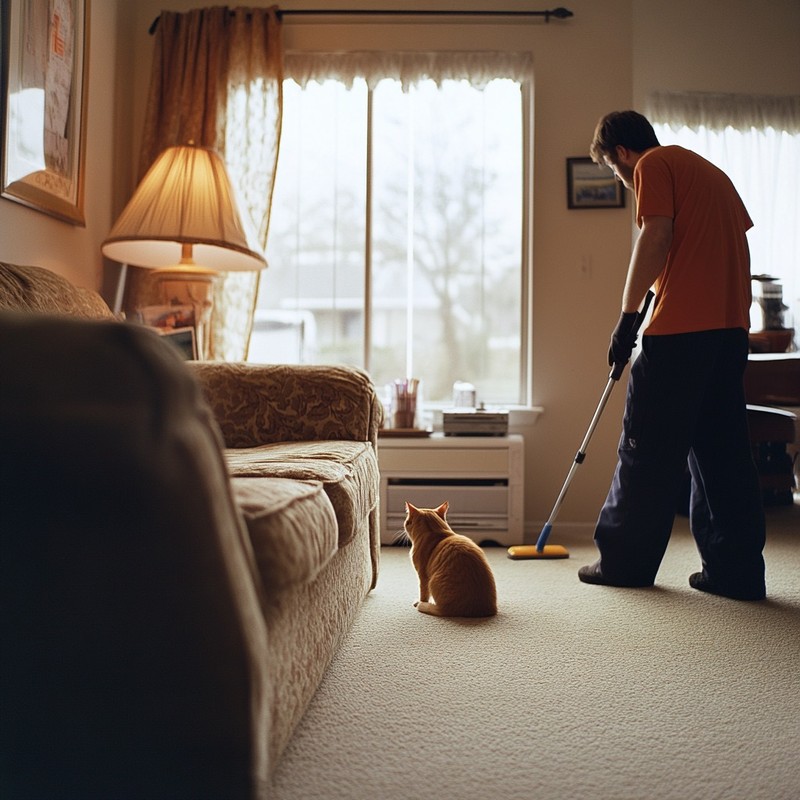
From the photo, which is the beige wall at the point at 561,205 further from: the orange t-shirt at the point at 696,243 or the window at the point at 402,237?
the orange t-shirt at the point at 696,243

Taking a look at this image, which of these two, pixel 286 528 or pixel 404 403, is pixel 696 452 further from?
pixel 286 528

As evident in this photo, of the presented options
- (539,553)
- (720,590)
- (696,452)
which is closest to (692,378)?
(696,452)

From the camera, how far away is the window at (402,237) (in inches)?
147

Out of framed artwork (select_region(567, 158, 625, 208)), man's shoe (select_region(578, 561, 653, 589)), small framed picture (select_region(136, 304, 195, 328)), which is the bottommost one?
man's shoe (select_region(578, 561, 653, 589))

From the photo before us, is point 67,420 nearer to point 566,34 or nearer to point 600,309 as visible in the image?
point 600,309

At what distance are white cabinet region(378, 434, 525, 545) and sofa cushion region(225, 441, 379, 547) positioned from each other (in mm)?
1179

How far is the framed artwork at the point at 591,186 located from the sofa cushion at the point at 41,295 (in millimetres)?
2216

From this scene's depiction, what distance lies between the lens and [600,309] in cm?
362

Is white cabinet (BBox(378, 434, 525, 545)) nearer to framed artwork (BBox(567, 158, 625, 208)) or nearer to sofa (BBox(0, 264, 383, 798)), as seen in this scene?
framed artwork (BBox(567, 158, 625, 208))

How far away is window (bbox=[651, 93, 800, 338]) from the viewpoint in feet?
13.7

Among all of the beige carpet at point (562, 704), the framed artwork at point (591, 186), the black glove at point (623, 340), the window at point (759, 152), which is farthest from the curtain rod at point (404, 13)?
the beige carpet at point (562, 704)

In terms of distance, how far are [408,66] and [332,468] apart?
8.66 ft

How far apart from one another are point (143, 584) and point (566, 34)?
11.6 ft

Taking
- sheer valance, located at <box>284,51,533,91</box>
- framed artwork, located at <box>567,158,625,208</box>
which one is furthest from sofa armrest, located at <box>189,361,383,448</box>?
sheer valance, located at <box>284,51,533,91</box>
